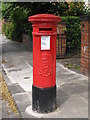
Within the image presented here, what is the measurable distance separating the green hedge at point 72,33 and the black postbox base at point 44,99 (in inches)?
269

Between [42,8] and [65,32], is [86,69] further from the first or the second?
[42,8]

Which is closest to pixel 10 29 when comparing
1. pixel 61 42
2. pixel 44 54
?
pixel 61 42

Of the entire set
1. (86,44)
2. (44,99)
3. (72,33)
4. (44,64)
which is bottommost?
(44,99)

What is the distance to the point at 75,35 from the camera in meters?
11.3

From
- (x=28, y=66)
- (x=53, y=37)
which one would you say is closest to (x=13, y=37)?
(x=28, y=66)

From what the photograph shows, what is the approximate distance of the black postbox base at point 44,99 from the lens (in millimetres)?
4469

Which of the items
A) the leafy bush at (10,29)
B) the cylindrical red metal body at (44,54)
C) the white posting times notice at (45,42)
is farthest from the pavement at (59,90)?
the leafy bush at (10,29)

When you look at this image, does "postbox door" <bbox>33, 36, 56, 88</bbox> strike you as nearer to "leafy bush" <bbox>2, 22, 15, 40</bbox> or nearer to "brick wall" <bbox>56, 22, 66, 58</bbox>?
"brick wall" <bbox>56, 22, 66, 58</bbox>

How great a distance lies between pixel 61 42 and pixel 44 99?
6117 millimetres

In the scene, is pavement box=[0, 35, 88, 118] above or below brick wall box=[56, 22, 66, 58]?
below

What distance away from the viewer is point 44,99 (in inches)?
176

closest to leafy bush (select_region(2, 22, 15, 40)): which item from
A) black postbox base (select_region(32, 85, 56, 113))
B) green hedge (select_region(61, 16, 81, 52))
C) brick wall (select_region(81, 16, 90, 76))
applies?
green hedge (select_region(61, 16, 81, 52))

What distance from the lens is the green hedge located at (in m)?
11.1

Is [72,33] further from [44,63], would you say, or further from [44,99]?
[44,99]
